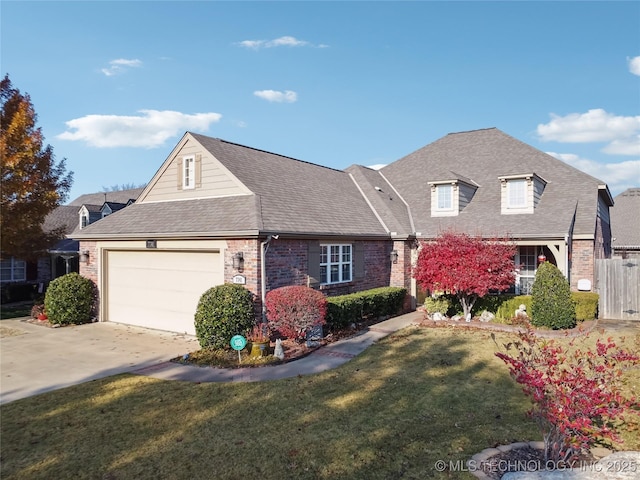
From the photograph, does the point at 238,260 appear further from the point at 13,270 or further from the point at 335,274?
the point at 13,270

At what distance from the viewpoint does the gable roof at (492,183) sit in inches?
639

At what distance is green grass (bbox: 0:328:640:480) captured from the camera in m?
5.16

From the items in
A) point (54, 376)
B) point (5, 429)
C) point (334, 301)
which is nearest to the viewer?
point (5, 429)

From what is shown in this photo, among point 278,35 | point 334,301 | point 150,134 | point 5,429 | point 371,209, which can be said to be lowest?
point 5,429

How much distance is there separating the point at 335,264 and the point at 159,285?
232 inches

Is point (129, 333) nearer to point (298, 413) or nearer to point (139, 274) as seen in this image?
point (139, 274)

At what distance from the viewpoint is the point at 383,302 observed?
15.2m

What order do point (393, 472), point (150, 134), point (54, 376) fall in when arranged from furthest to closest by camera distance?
point (150, 134), point (54, 376), point (393, 472)

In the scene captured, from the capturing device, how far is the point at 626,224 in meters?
31.8

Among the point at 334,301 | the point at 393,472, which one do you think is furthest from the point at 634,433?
the point at 334,301

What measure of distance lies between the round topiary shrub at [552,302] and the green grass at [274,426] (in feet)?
14.9

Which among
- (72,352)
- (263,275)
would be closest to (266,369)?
(263,275)

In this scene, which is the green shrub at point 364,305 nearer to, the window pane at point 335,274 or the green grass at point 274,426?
the window pane at point 335,274

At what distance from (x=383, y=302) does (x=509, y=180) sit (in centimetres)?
760
